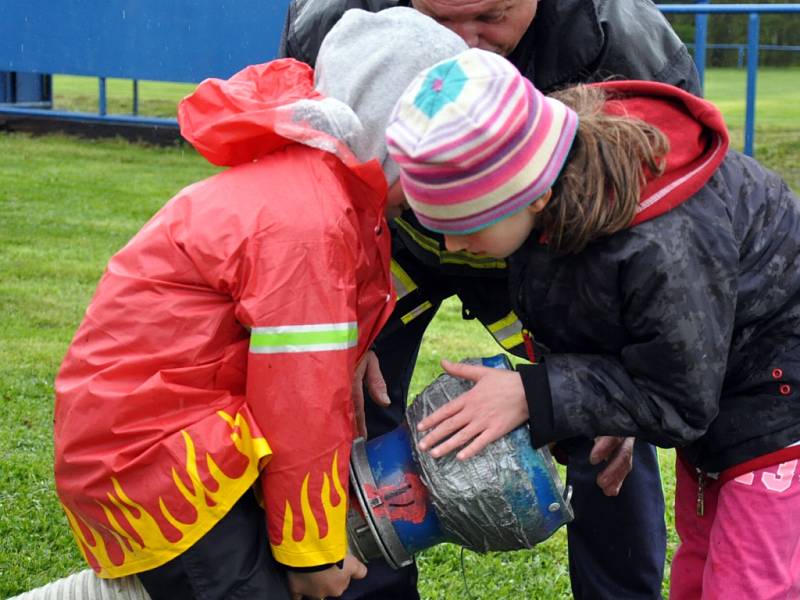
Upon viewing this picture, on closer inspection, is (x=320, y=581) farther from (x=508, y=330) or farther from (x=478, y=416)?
(x=508, y=330)

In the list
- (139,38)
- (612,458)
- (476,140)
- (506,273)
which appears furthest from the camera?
(139,38)

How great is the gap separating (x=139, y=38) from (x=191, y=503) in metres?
9.26

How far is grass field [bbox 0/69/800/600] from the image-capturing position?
3.63m

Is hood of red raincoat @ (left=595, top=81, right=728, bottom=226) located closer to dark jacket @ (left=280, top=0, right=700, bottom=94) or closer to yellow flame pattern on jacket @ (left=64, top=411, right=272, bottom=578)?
dark jacket @ (left=280, top=0, right=700, bottom=94)

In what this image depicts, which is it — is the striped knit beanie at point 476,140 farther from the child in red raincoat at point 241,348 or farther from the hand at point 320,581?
the hand at point 320,581

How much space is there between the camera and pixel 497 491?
2479 millimetres

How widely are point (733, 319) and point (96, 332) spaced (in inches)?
48.2

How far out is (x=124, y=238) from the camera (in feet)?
26.1

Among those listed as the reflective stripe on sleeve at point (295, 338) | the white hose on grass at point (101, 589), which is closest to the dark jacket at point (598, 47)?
the reflective stripe on sleeve at point (295, 338)

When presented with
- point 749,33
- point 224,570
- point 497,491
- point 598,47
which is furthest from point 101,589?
point 749,33

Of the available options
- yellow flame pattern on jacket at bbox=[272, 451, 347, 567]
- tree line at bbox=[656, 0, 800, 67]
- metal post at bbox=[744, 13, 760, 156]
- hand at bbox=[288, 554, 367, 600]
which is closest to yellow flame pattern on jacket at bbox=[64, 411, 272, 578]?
yellow flame pattern on jacket at bbox=[272, 451, 347, 567]

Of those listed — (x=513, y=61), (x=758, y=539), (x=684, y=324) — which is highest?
(x=513, y=61)

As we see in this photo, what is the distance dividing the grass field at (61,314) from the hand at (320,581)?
39.0 inches

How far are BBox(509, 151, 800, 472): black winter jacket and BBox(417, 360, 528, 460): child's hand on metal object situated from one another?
5 cm
